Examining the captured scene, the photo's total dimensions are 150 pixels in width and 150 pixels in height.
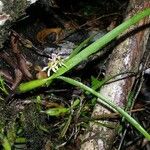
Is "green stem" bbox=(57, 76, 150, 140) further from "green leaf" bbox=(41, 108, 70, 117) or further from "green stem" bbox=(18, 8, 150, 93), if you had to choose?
"green leaf" bbox=(41, 108, 70, 117)

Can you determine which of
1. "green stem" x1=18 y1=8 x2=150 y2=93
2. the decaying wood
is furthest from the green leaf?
"green stem" x1=18 y1=8 x2=150 y2=93

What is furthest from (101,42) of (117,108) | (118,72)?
(118,72)

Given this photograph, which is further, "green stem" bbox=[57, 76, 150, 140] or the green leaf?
the green leaf

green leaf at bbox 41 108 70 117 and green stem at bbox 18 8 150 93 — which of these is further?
green leaf at bbox 41 108 70 117

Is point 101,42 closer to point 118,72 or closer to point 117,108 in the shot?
point 117,108

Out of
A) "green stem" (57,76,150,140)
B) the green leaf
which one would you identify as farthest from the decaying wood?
"green stem" (57,76,150,140)

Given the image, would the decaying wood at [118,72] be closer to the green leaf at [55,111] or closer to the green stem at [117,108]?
the green leaf at [55,111]

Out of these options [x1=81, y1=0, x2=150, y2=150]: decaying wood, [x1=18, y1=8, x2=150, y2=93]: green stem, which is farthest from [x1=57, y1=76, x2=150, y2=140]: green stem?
[x1=81, y1=0, x2=150, y2=150]: decaying wood

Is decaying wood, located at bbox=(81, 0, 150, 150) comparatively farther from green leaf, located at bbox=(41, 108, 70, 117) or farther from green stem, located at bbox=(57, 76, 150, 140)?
green stem, located at bbox=(57, 76, 150, 140)

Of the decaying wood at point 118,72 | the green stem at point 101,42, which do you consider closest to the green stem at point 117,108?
the green stem at point 101,42

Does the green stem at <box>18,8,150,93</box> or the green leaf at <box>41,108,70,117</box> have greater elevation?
the green stem at <box>18,8,150,93</box>
